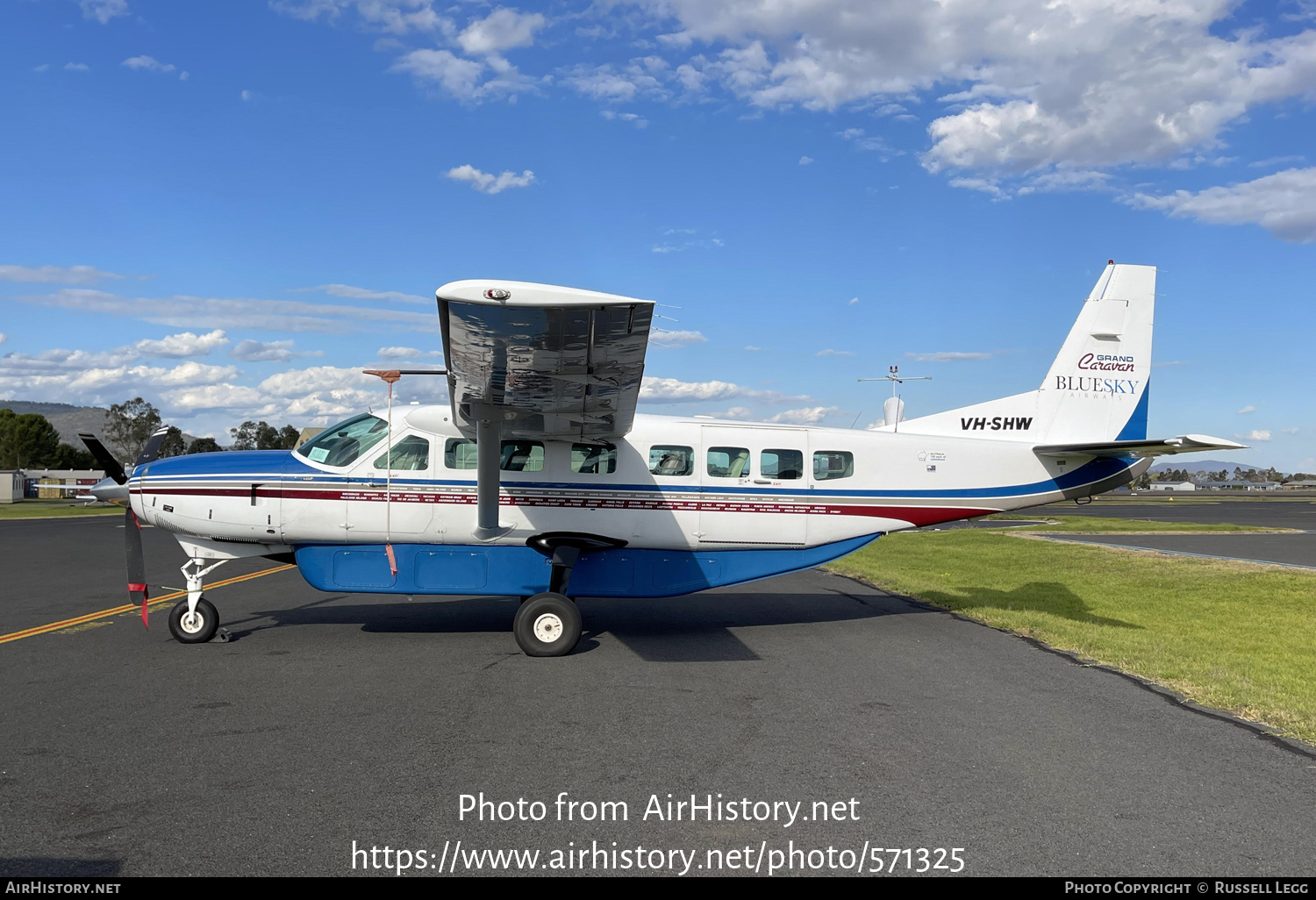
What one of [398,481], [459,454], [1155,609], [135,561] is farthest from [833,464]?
[135,561]

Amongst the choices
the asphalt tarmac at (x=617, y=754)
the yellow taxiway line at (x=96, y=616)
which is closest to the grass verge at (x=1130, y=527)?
the asphalt tarmac at (x=617, y=754)

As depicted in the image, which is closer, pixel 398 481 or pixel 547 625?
pixel 547 625

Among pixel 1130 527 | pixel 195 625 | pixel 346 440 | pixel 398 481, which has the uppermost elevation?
pixel 346 440

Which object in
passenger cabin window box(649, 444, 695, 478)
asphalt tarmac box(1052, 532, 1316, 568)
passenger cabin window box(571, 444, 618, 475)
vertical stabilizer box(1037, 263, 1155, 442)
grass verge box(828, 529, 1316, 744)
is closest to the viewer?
grass verge box(828, 529, 1316, 744)

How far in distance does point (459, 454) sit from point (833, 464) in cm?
488

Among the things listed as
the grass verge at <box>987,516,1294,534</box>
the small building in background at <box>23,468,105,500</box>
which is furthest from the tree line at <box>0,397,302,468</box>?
the grass verge at <box>987,516,1294,534</box>

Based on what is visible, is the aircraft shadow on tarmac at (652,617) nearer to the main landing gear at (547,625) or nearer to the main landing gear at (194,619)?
the main landing gear at (547,625)

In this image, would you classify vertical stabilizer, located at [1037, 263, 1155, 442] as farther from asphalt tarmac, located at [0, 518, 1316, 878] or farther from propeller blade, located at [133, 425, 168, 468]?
propeller blade, located at [133, 425, 168, 468]

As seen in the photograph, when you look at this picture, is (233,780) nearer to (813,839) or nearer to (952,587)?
(813,839)

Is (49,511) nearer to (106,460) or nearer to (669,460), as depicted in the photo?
(106,460)

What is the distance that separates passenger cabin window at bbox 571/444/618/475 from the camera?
431 inches

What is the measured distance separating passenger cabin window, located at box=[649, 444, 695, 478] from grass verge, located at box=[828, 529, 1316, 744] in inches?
194

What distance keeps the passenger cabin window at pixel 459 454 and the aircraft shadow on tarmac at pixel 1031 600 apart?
8.00m

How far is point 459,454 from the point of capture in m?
10.9
